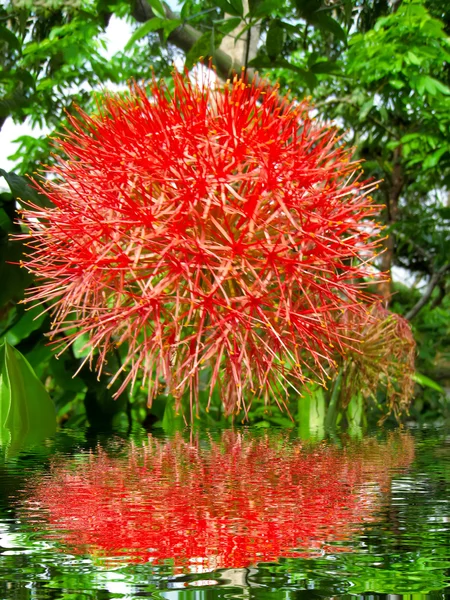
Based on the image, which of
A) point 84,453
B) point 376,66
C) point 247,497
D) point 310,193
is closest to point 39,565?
point 247,497

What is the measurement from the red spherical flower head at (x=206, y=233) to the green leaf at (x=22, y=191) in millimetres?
155

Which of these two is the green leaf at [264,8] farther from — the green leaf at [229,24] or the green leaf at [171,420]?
the green leaf at [171,420]

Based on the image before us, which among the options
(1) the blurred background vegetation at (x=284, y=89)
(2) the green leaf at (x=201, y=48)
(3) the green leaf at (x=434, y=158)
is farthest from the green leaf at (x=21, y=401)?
(3) the green leaf at (x=434, y=158)

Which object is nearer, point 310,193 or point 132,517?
point 132,517

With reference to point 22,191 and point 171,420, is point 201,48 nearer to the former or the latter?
point 22,191

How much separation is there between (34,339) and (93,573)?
0.66 metres

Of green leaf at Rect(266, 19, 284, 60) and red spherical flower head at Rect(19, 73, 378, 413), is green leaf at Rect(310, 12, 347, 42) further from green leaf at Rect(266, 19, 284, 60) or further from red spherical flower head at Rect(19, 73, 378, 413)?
red spherical flower head at Rect(19, 73, 378, 413)

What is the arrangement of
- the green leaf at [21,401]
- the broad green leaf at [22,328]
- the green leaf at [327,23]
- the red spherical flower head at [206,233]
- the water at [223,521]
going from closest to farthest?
1. the water at [223,521]
2. the red spherical flower head at [206,233]
3. the green leaf at [21,401]
4. the green leaf at [327,23]
5. the broad green leaf at [22,328]

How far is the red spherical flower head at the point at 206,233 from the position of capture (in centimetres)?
48

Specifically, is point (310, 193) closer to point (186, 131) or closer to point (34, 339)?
point (186, 131)

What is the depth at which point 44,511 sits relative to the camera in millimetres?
308

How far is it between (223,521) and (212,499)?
5cm

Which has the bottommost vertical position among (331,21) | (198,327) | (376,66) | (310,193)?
(198,327)

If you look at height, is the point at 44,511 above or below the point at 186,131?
below
